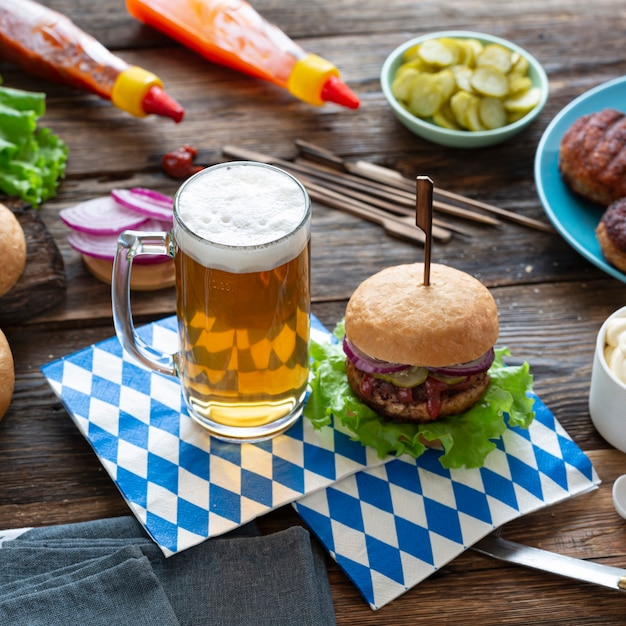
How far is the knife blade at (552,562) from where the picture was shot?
1.57m

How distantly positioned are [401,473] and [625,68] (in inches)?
70.4

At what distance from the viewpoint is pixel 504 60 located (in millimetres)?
2611

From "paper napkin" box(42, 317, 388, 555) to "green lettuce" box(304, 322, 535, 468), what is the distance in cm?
5

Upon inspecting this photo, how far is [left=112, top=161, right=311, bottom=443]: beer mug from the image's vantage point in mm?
1487

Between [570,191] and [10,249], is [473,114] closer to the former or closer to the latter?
[570,191]

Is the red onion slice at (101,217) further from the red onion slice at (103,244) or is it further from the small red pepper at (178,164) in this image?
the small red pepper at (178,164)

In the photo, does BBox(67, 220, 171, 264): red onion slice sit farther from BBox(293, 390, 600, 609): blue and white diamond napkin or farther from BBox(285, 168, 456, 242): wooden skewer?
BBox(293, 390, 600, 609): blue and white diamond napkin

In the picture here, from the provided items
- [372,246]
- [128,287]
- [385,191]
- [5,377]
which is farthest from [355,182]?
[5,377]

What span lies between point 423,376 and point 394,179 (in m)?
0.91

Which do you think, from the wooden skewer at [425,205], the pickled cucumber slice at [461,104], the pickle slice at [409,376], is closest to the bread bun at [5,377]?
the pickle slice at [409,376]

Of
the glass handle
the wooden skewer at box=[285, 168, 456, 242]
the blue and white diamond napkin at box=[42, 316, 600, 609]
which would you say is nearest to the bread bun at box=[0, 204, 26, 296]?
the blue and white diamond napkin at box=[42, 316, 600, 609]

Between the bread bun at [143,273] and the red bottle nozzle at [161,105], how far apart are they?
0.58m

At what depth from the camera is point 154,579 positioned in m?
1.49

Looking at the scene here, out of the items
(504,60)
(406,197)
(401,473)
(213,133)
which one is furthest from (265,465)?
(504,60)
